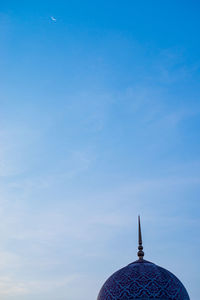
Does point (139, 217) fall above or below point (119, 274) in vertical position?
above

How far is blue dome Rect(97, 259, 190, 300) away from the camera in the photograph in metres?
18.4

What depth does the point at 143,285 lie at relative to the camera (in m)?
18.6

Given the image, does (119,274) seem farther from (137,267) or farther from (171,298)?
(171,298)

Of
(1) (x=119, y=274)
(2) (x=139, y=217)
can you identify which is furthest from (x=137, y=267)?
(2) (x=139, y=217)

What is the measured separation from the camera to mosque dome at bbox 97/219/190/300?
18.4 metres

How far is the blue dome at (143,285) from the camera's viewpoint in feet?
60.5

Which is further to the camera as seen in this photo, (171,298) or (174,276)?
(174,276)

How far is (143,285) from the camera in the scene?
18.6 m

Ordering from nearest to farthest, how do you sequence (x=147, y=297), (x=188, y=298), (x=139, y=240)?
(x=147, y=297) < (x=188, y=298) < (x=139, y=240)

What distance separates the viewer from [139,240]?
22.3 metres

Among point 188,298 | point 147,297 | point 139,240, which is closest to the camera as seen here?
point 147,297

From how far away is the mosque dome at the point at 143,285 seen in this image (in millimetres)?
18438

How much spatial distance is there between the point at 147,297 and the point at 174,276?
7.42 feet

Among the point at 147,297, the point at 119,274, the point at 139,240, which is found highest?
the point at 139,240
